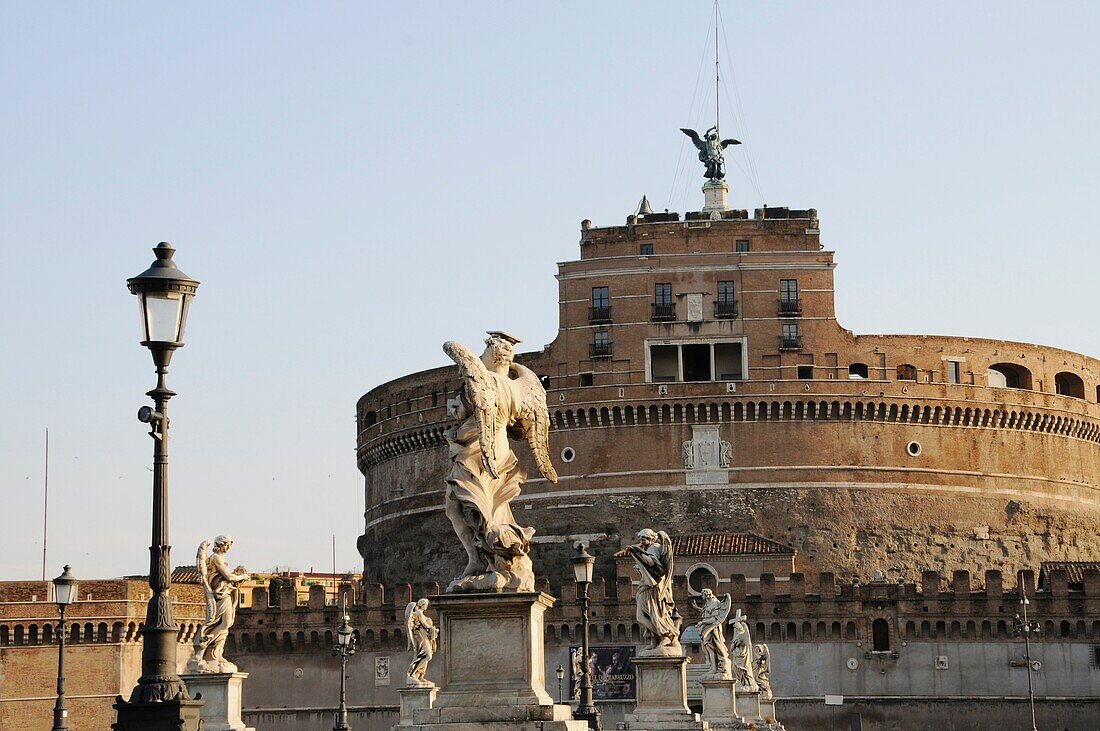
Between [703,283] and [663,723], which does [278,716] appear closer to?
[703,283]

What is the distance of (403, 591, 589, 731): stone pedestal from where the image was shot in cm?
1223

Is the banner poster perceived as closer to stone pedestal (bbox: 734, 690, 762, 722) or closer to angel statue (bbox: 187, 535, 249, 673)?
stone pedestal (bbox: 734, 690, 762, 722)

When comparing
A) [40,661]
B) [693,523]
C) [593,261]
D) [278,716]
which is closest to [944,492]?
[693,523]

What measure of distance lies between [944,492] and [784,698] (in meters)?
12.9

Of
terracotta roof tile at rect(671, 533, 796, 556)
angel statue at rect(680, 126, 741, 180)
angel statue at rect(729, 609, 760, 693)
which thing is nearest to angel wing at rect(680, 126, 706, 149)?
angel statue at rect(680, 126, 741, 180)

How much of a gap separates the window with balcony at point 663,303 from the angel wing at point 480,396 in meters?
59.9

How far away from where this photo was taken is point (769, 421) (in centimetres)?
7162

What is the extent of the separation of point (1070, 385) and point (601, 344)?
67.8ft

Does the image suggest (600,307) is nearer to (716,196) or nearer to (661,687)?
(716,196)

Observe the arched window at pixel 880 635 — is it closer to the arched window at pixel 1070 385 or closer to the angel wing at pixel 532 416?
the arched window at pixel 1070 385

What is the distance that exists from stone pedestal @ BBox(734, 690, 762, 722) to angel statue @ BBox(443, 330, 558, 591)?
1966 cm

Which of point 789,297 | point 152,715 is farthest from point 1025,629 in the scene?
point 152,715

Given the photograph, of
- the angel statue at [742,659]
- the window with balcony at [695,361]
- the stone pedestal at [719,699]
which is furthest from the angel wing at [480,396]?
the window with balcony at [695,361]

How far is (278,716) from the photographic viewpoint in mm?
66812
